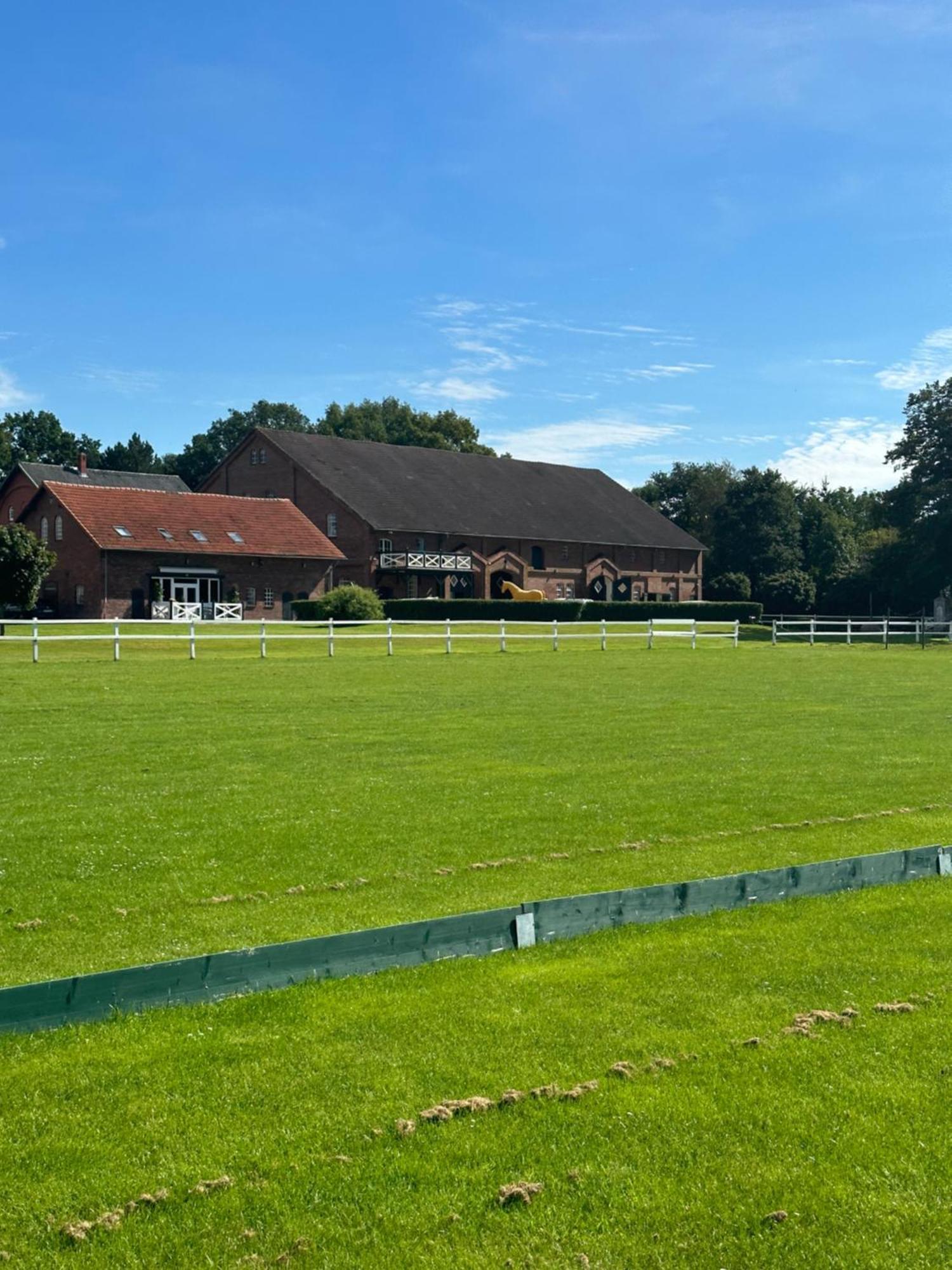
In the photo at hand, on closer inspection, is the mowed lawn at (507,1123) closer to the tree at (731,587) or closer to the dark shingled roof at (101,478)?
the dark shingled roof at (101,478)

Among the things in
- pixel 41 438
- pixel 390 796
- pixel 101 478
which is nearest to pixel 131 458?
pixel 41 438

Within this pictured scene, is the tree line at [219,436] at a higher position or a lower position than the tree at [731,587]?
higher

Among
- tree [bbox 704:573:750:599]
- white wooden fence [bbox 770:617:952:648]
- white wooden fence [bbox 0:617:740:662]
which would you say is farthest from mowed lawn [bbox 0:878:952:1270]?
tree [bbox 704:573:750:599]

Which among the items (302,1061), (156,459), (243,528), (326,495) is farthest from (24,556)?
(156,459)

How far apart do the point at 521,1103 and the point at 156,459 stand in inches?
5202

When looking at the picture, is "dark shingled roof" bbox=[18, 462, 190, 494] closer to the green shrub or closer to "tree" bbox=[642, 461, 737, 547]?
the green shrub

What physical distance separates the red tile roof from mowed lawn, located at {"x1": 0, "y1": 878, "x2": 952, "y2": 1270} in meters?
55.3

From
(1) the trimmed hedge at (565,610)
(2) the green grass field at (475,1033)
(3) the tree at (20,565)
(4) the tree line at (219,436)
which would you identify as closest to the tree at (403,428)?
(4) the tree line at (219,436)

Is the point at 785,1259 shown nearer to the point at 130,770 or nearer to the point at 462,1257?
the point at 462,1257

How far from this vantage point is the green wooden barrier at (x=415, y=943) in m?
6.53

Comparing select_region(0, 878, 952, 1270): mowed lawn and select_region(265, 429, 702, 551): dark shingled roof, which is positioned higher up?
select_region(265, 429, 702, 551): dark shingled roof

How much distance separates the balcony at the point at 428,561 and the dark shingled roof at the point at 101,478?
14983 millimetres

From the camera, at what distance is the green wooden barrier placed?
6.53m

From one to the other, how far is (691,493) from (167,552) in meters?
70.0
